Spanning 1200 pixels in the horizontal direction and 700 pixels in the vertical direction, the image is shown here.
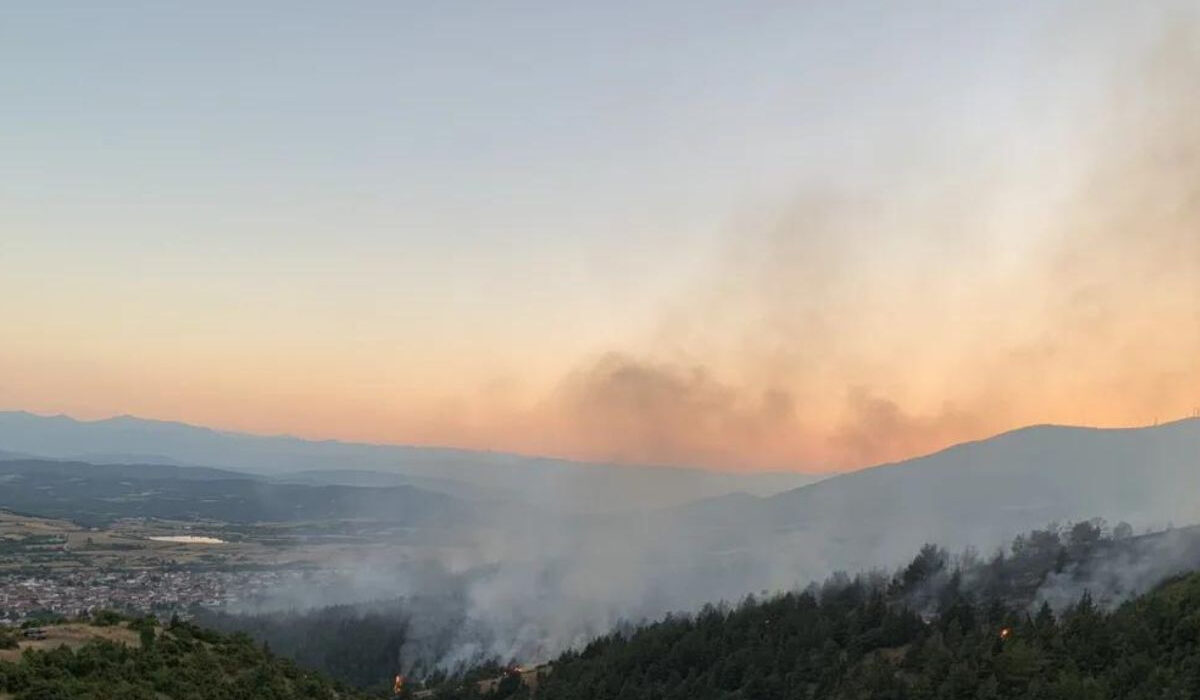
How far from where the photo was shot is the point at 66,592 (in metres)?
173

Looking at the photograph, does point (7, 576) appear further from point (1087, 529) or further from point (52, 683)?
point (1087, 529)

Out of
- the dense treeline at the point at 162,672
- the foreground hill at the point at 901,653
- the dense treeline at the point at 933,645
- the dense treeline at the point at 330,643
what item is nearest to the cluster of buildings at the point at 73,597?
the dense treeline at the point at 330,643

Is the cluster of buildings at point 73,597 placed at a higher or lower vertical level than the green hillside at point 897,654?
lower

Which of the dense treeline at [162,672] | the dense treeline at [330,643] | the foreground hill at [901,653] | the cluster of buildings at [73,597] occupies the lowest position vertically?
the dense treeline at [330,643]

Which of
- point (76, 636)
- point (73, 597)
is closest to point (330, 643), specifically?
point (73, 597)

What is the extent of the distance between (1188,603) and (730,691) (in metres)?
49.3

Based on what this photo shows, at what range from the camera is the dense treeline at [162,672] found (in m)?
29.4

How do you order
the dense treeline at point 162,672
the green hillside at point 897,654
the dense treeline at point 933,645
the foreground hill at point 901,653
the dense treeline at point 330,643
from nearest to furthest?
the dense treeline at point 162,672 < the green hillside at point 897,654 < the foreground hill at point 901,653 < the dense treeline at point 933,645 < the dense treeline at point 330,643

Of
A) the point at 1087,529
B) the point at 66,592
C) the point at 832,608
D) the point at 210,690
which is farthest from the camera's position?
the point at 66,592

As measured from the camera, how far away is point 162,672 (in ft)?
114

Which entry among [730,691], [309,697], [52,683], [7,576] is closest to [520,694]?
[730,691]

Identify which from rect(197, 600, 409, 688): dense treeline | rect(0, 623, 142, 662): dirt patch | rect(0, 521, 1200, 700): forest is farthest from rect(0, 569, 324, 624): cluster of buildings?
rect(0, 623, 142, 662): dirt patch

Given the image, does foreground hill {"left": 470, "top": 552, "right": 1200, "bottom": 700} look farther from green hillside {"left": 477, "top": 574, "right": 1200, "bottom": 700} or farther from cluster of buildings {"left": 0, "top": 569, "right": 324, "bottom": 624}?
cluster of buildings {"left": 0, "top": 569, "right": 324, "bottom": 624}

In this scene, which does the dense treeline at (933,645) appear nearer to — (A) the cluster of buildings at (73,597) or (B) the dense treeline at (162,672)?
(B) the dense treeline at (162,672)
